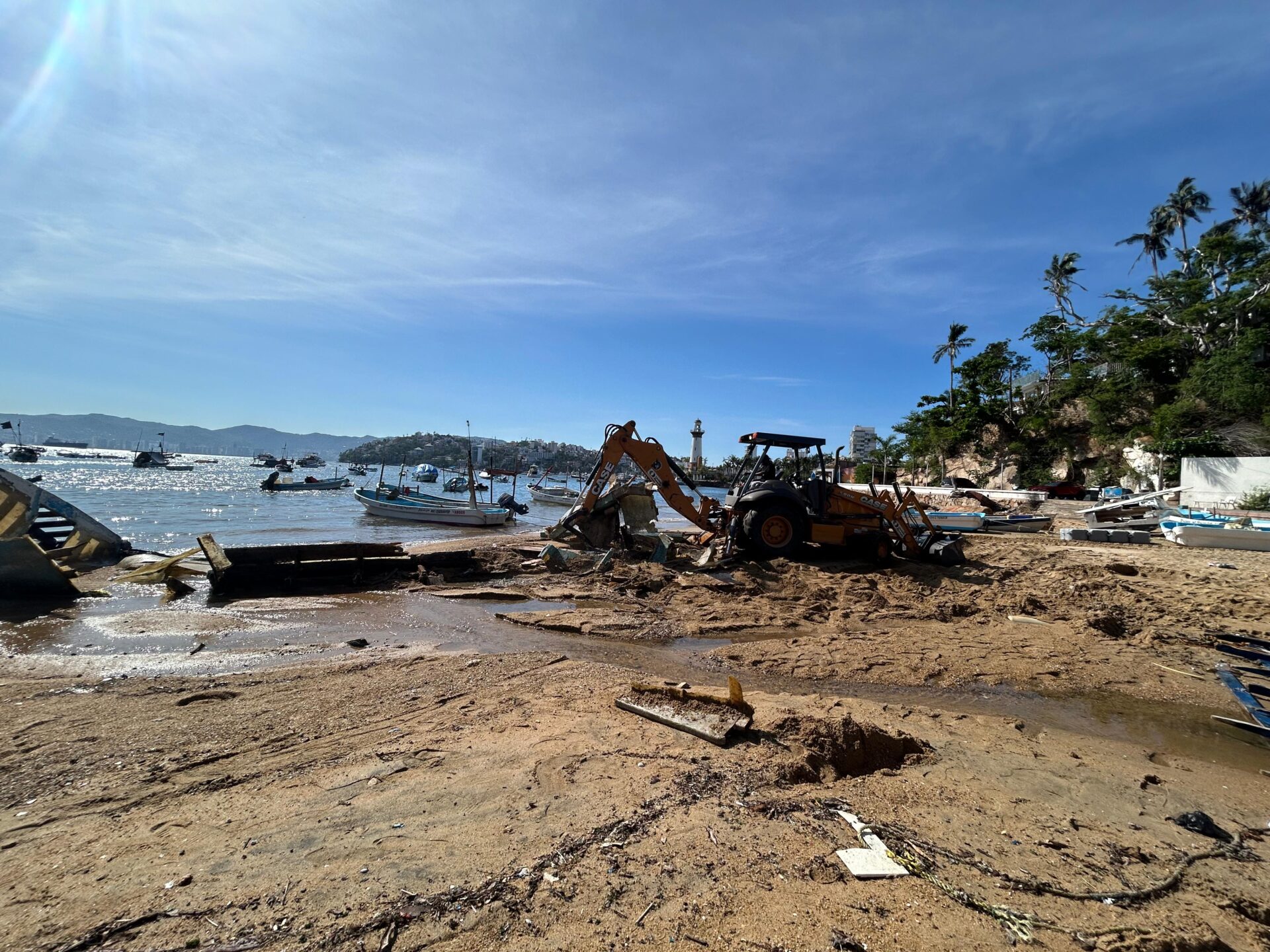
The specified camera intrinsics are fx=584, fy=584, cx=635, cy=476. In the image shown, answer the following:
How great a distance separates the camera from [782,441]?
12.2m

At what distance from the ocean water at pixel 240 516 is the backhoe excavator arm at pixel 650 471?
10.2 m

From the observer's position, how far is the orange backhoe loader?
11.7m

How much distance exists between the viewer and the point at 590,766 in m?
3.68

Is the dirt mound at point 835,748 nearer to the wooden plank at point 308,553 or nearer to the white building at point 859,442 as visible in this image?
the wooden plank at point 308,553

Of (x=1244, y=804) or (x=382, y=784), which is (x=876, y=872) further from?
(x=1244, y=804)

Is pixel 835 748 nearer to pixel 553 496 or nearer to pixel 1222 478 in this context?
pixel 1222 478

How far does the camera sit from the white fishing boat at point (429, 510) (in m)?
27.0

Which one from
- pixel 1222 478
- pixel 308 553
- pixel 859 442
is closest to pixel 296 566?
pixel 308 553

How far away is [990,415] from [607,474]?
40.2 m

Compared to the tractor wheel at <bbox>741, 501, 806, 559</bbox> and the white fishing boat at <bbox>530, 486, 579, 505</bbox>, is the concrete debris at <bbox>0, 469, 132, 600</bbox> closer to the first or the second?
the tractor wheel at <bbox>741, 501, 806, 559</bbox>

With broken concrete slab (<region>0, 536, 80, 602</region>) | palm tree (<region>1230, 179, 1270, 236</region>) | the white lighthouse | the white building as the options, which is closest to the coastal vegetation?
palm tree (<region>1230, 179, 1270, 236</region>)

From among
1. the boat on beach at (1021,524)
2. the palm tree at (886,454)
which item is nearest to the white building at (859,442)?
the palm tree at (886,454)

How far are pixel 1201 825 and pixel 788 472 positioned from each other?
9478 mm

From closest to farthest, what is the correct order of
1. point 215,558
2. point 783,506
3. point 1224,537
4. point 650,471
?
point 215,558, point 783,506, point 650,471, point 1224,537
